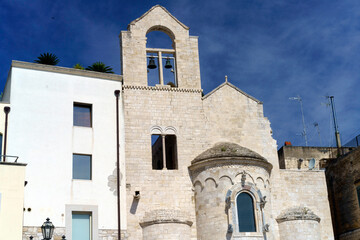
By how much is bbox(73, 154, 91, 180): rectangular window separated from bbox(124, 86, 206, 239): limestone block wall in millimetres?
2254

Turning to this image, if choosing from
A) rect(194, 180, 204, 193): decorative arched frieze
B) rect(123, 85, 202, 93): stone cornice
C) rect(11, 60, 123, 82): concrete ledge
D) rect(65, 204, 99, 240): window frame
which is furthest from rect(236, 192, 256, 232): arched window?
rect(11, 60, 123, 82): concrete ledge

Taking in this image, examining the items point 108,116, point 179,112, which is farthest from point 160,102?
point 108,116

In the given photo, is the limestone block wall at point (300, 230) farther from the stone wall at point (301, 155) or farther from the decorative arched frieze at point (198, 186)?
the stone wall at point (301, 155)

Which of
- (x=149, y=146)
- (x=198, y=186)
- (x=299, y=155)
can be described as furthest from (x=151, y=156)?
(x=299, y=155)

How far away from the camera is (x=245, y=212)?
97.2 ft

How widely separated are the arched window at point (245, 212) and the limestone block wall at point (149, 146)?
2.59m

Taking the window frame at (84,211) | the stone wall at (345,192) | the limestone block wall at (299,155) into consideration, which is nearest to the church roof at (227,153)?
the window frame at (84,211)

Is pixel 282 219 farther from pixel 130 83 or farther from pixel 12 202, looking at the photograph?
pixel 12 202

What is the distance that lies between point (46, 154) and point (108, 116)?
4.16 metres

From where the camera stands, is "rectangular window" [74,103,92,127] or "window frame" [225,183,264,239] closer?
"window frame" [225,183,264,239]

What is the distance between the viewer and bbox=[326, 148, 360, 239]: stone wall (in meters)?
35.5

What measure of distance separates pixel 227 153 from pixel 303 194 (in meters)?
6.12

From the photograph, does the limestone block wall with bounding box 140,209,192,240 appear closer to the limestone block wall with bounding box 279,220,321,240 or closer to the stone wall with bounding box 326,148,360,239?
the limestone block wall with bounding box 279,220,321,240

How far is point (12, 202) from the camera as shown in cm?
2345
